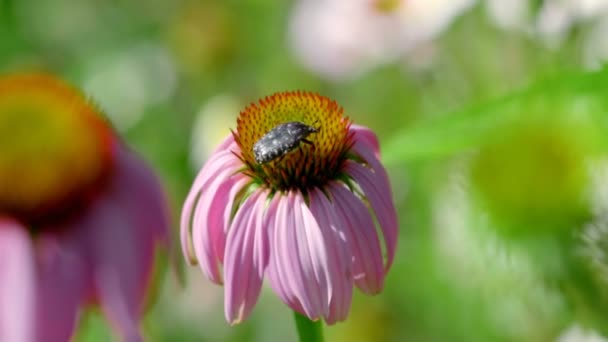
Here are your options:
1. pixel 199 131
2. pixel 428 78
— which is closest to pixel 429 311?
pixel 428 78

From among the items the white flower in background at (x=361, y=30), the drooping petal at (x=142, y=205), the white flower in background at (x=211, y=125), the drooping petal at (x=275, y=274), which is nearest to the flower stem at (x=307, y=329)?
the drooping petal at (x=275, y=274)

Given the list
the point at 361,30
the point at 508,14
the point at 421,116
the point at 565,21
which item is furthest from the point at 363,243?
the point at 421,116

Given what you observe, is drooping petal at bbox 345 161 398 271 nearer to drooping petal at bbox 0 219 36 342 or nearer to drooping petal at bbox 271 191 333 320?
drooping petal at bbox 271 191 333 320

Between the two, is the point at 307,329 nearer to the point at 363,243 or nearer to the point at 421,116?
the point at 363,243

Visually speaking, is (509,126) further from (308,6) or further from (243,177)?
(308,6)

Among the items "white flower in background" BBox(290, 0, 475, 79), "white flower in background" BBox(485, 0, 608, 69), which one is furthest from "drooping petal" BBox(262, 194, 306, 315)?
"white flower in background" BBox(290, 0, 475, 79)

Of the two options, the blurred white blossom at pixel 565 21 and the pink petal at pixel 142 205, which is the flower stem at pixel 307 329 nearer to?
the pink petal at pixel 142 205
